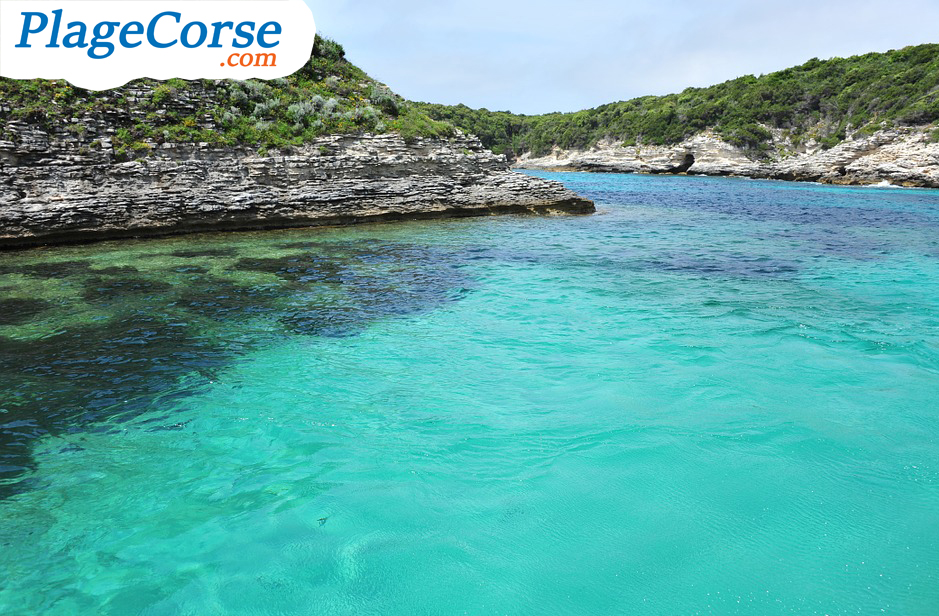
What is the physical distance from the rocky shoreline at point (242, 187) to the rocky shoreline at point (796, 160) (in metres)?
51.5

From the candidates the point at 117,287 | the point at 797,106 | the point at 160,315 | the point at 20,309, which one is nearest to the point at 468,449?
the point at 160,315

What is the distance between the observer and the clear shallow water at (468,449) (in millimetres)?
3982

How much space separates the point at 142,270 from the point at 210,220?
261 inches

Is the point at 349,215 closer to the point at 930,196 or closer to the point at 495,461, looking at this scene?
the point at 495,461

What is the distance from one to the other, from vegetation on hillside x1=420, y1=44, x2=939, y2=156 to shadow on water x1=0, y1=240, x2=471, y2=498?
242ft

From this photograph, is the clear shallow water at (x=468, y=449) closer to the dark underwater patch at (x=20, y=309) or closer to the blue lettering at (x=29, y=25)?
the dark underwater patch at (x=20, y=309)

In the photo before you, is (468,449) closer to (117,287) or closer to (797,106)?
(117,287)

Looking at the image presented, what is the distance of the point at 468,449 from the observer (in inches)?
227

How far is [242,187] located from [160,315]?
39.4 ft

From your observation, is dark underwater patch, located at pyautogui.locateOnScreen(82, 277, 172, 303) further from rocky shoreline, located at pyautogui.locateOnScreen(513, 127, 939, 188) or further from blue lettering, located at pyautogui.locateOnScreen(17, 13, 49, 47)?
rocky shoreline, located at pyautogui.locateOnScreen(513, 127, 939, 188)

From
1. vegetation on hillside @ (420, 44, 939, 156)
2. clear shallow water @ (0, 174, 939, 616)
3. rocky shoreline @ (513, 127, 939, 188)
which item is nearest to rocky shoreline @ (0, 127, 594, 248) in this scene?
clear shallow water @ (0, 174, 939, 616)

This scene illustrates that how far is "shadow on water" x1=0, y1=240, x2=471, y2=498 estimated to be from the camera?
6660mm

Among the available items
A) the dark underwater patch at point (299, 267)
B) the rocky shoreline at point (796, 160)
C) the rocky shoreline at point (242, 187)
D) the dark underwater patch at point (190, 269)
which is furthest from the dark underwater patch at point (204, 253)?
the rocky shoreline at point (796, 160)

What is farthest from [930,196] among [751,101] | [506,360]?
[506,360]
